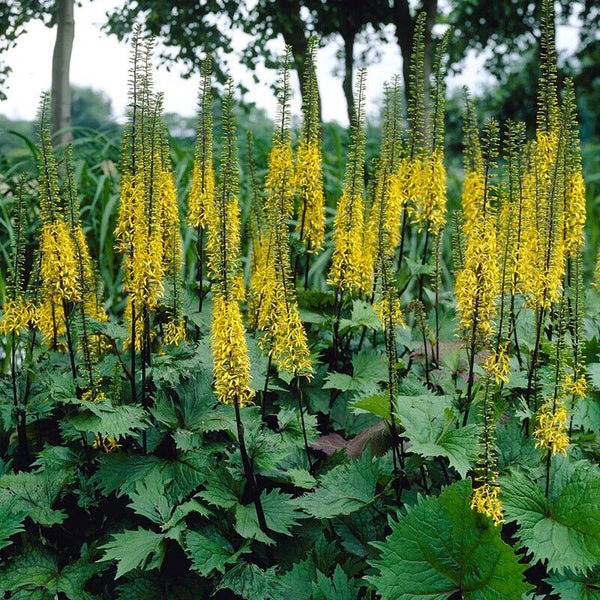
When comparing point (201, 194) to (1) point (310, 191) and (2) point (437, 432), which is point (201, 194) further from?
(2) point (437, 432)

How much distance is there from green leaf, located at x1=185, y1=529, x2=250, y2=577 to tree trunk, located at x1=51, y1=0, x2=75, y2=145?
4662mm

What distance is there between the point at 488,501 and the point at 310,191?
5.97ft

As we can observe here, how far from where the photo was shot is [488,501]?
2.09 meters

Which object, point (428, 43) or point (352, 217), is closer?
point (352, 217)

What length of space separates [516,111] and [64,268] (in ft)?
53.1

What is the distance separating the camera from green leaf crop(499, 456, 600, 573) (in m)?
2.13

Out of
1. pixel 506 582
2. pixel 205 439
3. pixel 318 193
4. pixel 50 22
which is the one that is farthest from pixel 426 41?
pixel 506 582

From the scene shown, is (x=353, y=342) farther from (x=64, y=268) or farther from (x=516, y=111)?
(x=516, y=111)

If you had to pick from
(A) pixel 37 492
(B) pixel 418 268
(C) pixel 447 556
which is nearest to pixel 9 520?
(A) pixel 37 492

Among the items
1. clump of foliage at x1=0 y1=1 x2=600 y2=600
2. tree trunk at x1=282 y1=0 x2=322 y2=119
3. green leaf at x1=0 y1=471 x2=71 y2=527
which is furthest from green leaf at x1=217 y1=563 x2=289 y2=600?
tree trunk at x1=282 y1=0 x2=322 y2=119

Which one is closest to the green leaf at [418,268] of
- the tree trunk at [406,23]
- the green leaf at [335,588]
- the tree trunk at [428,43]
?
the green leaf at [335,588]

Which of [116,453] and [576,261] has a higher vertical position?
[576,261]

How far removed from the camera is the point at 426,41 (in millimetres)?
7910

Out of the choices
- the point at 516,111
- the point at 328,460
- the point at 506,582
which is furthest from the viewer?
the point at 516,111
